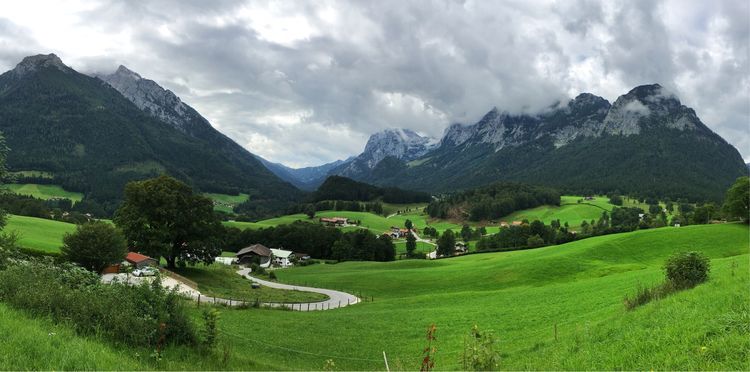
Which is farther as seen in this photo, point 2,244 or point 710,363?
point 2,244

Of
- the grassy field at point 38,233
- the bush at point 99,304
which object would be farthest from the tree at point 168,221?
the bush at point 99,304

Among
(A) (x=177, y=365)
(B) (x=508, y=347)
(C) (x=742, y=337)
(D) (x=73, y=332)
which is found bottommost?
(B) (x=508, y=347)

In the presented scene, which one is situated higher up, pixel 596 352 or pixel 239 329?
pixel 596 352

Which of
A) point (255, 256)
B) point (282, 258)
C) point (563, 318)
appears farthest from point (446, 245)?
point (563, 318)

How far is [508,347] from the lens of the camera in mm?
18422

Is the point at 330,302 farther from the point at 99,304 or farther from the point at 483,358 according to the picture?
the point at 483,358

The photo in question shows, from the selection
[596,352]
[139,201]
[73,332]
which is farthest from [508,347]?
[139,201]

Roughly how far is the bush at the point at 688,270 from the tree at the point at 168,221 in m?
50.3

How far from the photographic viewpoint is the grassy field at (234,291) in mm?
45094

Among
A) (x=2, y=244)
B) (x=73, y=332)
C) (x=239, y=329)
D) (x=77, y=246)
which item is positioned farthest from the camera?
(x=77, y=246)

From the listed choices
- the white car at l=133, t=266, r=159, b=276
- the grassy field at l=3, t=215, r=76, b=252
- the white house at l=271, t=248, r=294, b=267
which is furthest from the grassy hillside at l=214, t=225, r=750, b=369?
the white house at l=271, t=248, r=294, b=267

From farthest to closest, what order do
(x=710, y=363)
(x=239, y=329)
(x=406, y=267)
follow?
(x=406, y=267) → (x=239, y=329) → (x=710, y=363)

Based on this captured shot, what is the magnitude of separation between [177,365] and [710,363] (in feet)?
41.4

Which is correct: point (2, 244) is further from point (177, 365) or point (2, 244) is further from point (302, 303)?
point (302, 303)
